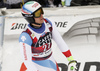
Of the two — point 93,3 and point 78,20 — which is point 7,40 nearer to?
point 78,20

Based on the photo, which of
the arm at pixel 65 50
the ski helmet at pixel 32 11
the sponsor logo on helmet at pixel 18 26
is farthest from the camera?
the sponsor logo on helmet at pixel 18 26

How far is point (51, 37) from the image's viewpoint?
228 cm

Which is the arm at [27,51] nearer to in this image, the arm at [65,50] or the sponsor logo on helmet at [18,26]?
the arm at [65,50]

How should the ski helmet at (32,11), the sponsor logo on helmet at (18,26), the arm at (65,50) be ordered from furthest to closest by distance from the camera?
1. the sponsor logo on helmet at (18,26)
2. the arm at (65,50)
3. the ski helmet at (32,11)

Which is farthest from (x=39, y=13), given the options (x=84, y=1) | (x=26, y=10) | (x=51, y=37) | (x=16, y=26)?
(x=84, y=1)

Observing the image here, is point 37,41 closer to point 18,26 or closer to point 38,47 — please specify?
point 38,47

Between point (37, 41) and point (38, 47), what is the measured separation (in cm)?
6

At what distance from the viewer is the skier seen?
2.10 metres

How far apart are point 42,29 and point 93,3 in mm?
1951

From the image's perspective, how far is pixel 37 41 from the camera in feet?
7.14

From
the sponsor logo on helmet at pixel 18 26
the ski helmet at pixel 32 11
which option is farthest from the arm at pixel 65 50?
the sponsor logo on helmet at pixel 18 26

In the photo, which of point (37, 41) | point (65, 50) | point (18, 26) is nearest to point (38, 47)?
point (37, 41)

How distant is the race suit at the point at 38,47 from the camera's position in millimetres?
2107

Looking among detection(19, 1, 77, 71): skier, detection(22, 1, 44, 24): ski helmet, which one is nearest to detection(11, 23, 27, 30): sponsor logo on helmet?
detection(19, 1, 77, 71): skier
